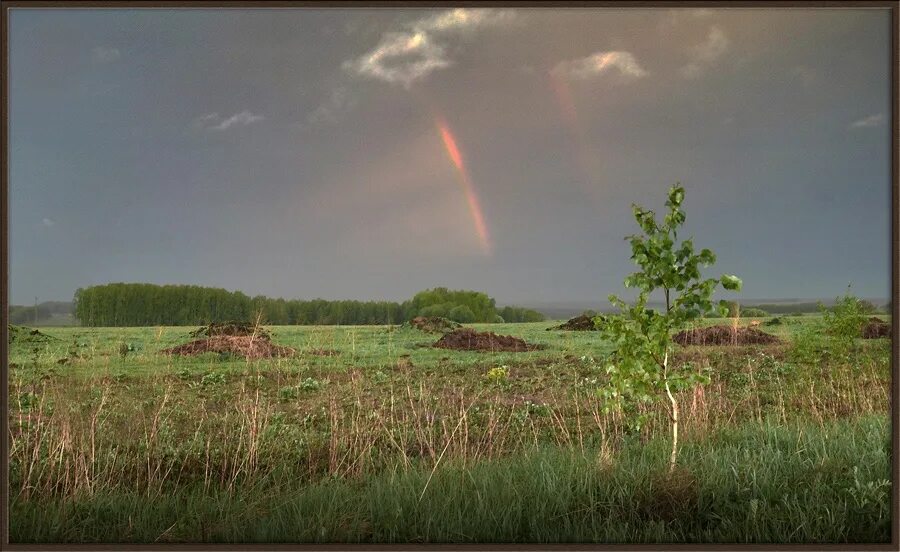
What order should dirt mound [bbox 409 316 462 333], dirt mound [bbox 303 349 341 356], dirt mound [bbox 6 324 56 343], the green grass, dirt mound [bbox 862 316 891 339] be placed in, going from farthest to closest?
dirt mound [bbox 409 316 462 333] → dirt mound [bbox 862 316 891 339] → dirt mound [bbox 303 349 341 356] → dirt mound [bbox 6 324 56 343] → the green grass

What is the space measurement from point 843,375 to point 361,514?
9.08 metres

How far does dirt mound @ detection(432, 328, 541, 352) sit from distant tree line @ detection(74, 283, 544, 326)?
3114 millimetres

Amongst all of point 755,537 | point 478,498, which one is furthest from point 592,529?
point 755,537

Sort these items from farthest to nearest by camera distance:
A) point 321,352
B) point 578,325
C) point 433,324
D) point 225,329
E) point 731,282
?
point 578,325 < point 433,324 < point 225,329 < point 321,352 < point 731,282

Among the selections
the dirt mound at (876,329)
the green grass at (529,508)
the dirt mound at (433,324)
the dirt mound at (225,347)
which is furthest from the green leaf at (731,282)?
the dirt mound at (433,324)

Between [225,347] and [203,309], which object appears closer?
[225,347]

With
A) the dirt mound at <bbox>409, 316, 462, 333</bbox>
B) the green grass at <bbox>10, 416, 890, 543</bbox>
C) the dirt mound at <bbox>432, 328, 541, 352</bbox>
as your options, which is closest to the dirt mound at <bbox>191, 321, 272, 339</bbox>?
the dirt mound at <bbox>432, 328, 541, 352</bbox>

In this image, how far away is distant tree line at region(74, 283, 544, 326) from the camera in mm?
15219

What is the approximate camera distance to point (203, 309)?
54.4 ft

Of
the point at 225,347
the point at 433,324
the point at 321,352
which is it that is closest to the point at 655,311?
the point at 321,352

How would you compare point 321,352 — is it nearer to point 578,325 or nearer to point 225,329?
point 225,329

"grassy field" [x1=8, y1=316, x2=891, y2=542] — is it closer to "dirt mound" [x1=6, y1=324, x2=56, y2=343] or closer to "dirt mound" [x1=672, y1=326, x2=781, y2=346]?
"dirt mound" [x1=6, y1=324, x2=56, y2=343]

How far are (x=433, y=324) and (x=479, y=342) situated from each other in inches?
120

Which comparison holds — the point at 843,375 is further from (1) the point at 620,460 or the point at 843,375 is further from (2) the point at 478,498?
(2) the point at 478,498
